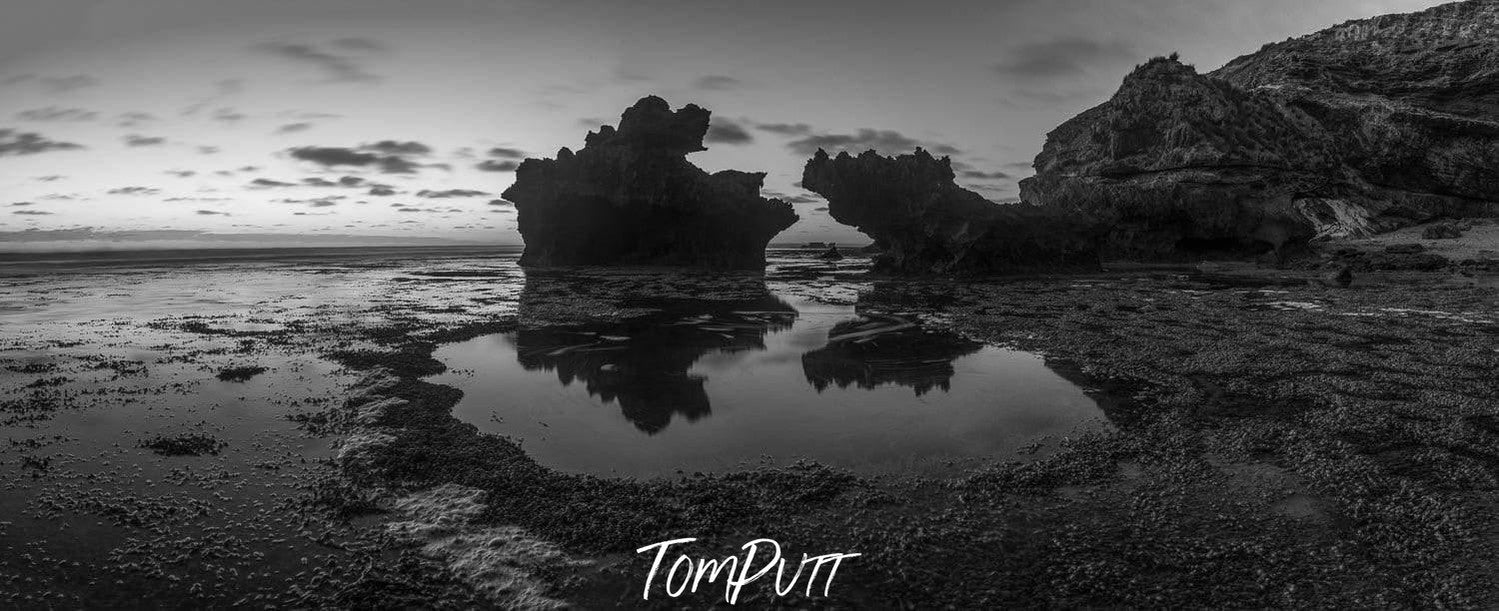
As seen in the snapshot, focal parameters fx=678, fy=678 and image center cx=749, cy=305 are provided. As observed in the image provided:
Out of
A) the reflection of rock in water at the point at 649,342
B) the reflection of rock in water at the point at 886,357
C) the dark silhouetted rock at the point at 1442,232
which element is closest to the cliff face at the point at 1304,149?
the dark silhouetted rock at the point at 1442,232

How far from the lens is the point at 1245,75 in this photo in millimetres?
83188

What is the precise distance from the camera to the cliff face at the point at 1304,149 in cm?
6031

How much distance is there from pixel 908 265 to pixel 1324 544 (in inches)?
1756

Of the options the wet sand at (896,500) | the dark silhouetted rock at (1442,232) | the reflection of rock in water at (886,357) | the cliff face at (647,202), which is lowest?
the wet sand at (896,500)

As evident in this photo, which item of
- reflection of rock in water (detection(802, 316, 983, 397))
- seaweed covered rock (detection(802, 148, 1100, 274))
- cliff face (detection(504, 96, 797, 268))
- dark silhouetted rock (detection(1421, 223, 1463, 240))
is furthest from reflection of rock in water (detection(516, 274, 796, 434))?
dark silhouetted rock (detection(1421, 223, 1463, 240))

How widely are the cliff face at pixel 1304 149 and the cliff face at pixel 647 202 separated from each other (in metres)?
32.8

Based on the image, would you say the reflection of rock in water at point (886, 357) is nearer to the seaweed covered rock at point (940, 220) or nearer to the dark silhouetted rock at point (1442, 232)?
the seaweed covered rock at point (940, 220)

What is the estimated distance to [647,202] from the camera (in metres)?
57.2

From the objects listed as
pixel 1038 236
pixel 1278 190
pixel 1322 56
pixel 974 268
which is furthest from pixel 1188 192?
pixel 1322 56

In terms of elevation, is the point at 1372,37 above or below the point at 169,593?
above

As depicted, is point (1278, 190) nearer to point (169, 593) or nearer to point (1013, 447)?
point (1013, 447)

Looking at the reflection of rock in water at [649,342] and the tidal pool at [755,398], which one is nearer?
the tidal pool at [755,398]

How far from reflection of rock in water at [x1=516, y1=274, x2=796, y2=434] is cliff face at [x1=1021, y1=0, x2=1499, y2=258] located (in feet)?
149

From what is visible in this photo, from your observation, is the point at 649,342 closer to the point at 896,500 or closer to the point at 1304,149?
the point at 896,500
